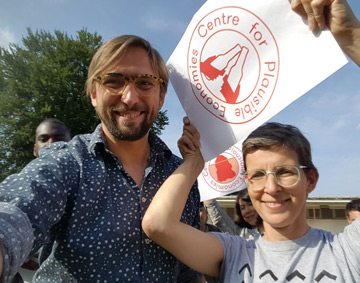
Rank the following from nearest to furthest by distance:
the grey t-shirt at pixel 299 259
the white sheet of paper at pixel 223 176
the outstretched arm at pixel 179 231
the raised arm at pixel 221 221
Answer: the grey t-shirt at pixel 299 259 < the outstretched arm at pixel 179 231 < the white sheet of paper at pixel 223 176 < the raised arm at pixel 221 221

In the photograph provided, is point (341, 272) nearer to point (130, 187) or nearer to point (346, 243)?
point (346, 243)

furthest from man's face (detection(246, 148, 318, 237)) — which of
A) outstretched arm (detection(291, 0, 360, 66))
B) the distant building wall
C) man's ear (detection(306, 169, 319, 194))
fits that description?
the distant building wall

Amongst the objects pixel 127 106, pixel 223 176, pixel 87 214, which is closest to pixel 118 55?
pixel 127 106

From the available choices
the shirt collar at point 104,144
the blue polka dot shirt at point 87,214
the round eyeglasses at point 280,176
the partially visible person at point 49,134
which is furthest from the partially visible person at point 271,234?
the partially visible person at point 49,134

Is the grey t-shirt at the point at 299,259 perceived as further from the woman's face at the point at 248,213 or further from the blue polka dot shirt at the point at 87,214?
the woman's face at the point at 248,213

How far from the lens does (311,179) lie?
1.68 m

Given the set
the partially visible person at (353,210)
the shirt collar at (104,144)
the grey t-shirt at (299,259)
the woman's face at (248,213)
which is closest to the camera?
the grey t-shirt at (299,259)

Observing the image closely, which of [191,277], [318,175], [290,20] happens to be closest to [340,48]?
[290,20]

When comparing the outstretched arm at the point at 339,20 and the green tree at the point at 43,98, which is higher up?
the green tree at the point at 43,98

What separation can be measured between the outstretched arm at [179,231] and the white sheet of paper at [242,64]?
0.83 ft

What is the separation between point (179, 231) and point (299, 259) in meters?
0.58

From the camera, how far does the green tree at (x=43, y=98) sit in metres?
15.6

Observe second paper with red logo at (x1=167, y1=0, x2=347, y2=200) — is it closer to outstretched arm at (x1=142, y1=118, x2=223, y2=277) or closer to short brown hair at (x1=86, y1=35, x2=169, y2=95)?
short brown hair at (x1=86, y1=35, x2=169, y2=95)

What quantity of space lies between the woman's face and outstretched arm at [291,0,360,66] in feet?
11.2
